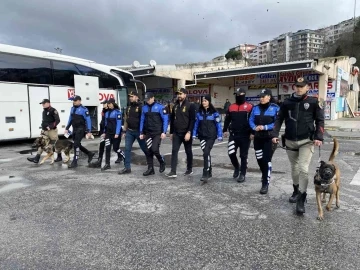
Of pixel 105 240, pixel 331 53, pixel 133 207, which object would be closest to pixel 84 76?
pixel 133 207

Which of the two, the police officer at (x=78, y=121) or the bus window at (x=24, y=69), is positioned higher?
the bus window at (x=24, y=69)

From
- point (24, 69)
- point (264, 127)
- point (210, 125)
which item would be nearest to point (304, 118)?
point (264, 127)

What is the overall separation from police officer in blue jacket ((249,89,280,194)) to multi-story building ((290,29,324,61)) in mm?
47343

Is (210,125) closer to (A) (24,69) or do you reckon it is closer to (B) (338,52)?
(A) (24,69)

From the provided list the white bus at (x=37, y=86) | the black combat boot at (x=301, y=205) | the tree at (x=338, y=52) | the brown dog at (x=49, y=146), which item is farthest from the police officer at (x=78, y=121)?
the tree at (x=338, y=52)

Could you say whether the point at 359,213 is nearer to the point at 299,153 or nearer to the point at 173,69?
the point at 299,153

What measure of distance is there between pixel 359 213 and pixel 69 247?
13.0 feet

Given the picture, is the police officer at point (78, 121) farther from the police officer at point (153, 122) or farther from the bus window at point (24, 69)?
the bus window at point (24, 69)

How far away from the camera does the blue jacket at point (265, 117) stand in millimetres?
5301

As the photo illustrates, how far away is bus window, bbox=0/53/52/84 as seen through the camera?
1138 centimetres

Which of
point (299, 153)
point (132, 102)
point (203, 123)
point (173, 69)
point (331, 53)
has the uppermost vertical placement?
point (331, 53)

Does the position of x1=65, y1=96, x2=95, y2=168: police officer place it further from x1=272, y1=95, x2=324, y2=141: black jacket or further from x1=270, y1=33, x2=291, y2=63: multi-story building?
x1=270, y1=33, x2=291, y2=63: multi-story building

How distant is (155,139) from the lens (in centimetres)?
679

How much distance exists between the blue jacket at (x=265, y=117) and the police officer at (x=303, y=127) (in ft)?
2.02
